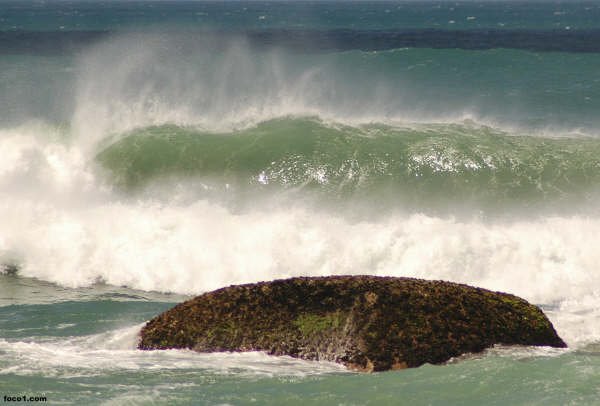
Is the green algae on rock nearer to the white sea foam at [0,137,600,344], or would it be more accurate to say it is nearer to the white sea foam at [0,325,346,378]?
the white sea foam at [0,325,346,378]

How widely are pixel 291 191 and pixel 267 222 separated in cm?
219

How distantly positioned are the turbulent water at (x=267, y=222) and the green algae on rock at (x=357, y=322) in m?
0.21

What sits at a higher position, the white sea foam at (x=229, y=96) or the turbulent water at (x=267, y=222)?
the white sea foam at (x=229, y=96)

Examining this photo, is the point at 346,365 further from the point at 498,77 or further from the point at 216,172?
the point at 498,77

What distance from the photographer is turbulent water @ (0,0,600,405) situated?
351 inches

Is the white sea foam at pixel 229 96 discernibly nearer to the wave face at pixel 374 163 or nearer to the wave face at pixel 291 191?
the wave face at pixel 291 191

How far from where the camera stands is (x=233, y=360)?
9.51 m

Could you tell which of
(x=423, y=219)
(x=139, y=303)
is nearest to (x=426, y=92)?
(x=423, y=219)

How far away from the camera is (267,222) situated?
17.6 metres

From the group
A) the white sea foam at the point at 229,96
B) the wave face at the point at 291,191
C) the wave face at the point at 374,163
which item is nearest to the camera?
the wave face at the point at 291,191

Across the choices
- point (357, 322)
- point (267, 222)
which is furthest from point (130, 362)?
point (267, 222)

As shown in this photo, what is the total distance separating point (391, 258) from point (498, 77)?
22.3 meters

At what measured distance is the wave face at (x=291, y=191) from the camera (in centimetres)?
1616

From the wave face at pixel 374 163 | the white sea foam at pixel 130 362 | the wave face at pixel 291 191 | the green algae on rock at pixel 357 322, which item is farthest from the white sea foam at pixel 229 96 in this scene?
the green algae on rock at pixel 357 322
